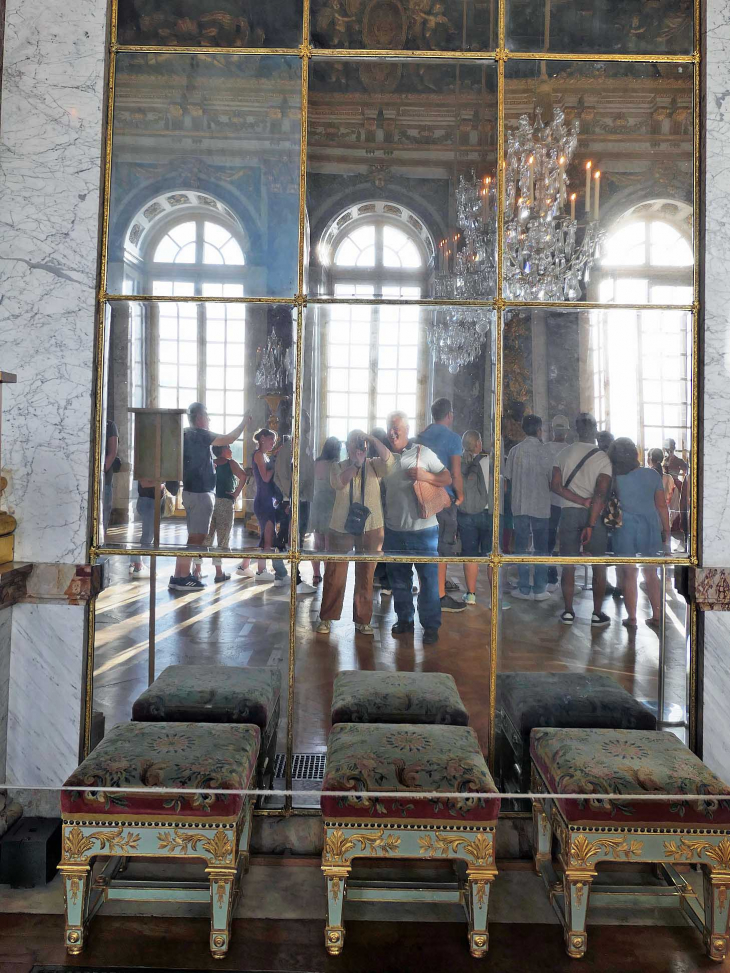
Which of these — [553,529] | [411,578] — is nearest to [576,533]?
[553,529]

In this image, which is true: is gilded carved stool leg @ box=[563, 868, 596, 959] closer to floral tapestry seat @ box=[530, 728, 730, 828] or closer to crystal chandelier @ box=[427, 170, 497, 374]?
floral tapestry seat @ box=[530, 728, 730, 828]

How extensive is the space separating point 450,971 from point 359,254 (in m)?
2.53

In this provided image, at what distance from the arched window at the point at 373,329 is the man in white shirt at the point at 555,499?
1.83 ft

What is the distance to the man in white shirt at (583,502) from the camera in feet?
9.30

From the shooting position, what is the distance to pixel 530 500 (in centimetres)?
286

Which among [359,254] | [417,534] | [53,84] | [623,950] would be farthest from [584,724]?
[53,84]

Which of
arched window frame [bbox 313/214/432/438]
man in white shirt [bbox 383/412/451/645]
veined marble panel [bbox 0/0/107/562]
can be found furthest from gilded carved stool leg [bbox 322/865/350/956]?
veined marble panel [bbox 0/0/107/562]

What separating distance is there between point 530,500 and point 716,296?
3.72 ft

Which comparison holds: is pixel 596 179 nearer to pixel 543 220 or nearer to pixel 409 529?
pixel 543 220

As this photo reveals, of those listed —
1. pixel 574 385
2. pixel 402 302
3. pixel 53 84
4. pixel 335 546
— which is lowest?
pixel 335 546

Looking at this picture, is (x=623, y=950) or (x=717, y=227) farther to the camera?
(x=717, y=227)

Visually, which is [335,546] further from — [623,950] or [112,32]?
[112,32]

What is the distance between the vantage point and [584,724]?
272 cm

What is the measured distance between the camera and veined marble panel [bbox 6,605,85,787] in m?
2.83
